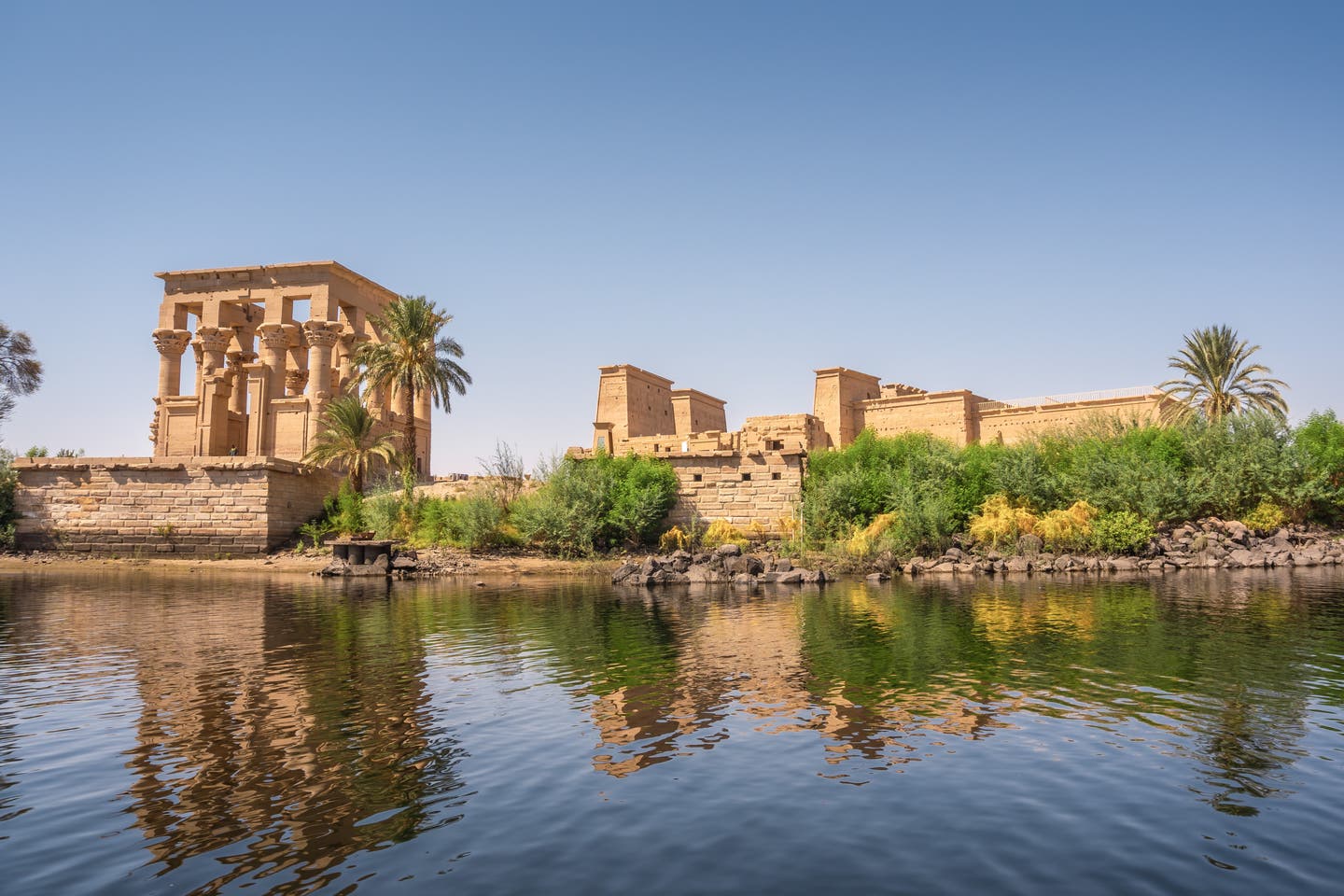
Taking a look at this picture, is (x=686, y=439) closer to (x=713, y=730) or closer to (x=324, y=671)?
(x=324, y=671)

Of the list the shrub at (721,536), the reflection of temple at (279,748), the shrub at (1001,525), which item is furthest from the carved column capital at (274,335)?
the shrub at (1001,525)

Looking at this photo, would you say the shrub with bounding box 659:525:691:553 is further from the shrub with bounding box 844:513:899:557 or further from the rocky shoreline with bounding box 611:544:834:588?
the shrub with bounding box 844:513:899:557

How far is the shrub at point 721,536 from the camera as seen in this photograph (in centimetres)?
2978

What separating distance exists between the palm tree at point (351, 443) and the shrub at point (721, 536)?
37.8ft

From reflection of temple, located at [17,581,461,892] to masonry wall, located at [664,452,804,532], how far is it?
18.5 m

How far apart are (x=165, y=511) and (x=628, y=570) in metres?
17.0

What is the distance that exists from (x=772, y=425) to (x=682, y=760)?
34.8m

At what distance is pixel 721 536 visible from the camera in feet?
98.5

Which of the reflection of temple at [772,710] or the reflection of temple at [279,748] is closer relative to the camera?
the reflection of temple at [279,748]

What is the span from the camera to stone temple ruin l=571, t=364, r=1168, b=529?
3111 centimetres

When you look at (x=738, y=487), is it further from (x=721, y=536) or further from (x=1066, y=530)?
(x=1066, y=530)

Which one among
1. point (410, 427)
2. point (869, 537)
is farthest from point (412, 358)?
point (869, 537)

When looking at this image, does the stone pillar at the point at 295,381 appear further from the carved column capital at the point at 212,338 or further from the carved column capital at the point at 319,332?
the carved column capital at the point at 319,332

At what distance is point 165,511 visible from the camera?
31484 mm
